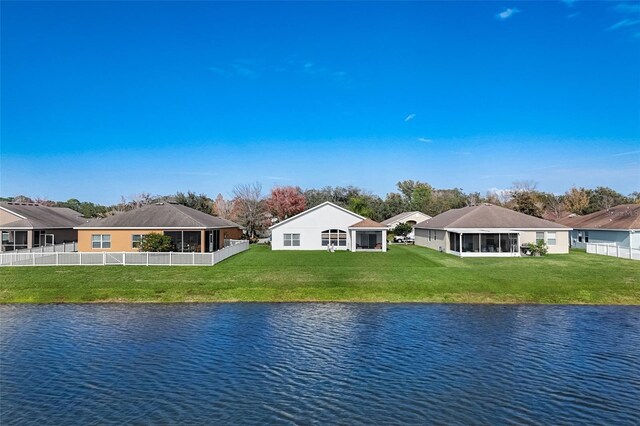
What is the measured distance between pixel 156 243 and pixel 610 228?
4141 centimetres

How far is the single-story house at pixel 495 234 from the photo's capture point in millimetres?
46000

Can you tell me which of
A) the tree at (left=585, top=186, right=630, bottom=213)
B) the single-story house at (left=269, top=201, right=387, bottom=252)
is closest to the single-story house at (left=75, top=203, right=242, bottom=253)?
the single-story house at (left=269, top=201, right=387, bottom=252)

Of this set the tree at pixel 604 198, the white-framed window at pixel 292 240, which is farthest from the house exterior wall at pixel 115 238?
the tree at pixel 604 198

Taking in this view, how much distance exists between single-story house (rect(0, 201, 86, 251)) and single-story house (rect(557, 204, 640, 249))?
52.9 metres

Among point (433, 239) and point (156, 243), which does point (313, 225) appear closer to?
point (433, 239)

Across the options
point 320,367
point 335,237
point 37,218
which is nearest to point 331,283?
point 320,367

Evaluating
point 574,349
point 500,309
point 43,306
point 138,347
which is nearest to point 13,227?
point 43,306

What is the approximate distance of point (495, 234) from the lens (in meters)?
46.7

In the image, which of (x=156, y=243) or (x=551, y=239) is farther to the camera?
(x=551, y=239)

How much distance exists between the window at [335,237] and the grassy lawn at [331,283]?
55.5 feet

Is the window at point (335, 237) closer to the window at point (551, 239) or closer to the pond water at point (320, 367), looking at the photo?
the window at point (551, 239)

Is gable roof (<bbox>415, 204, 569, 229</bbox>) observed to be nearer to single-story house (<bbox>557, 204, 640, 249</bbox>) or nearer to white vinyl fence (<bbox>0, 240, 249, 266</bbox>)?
single-story house (<bbox>557, 204, 640, 249</bbox>)

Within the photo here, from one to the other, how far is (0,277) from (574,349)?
3178 centimetres

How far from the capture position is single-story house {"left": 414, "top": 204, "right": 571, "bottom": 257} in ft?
151
